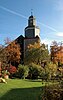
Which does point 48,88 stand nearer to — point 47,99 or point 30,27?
point 47,99

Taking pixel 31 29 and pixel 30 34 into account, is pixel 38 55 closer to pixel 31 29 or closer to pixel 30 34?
pixel 30 34

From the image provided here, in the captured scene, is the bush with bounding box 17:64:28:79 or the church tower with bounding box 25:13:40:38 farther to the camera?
the church tower with bounding box 25:13:40:38

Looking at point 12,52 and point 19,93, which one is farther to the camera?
point 12,52

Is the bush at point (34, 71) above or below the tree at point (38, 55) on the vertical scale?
below

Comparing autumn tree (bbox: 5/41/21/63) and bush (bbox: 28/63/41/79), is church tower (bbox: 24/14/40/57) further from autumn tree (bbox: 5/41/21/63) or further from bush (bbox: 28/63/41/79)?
bush (bbox: 28/63/41/79)

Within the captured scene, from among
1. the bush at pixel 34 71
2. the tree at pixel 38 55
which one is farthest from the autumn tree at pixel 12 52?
the bush at pixel 34 71

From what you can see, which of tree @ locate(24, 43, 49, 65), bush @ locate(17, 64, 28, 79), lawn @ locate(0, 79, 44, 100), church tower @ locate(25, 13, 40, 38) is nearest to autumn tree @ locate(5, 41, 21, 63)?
tree @ locate(24, 43, 49, 65)

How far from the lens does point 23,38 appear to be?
62.3 metres

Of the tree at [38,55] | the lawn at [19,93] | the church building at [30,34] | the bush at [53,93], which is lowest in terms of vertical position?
the lawn at [19,93]

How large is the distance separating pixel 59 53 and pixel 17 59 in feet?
29.6

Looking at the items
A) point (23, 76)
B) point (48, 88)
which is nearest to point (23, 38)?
point (23, 76)

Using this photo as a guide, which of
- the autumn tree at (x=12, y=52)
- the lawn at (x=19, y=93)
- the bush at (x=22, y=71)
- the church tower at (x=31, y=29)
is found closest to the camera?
the lawn at (x=19, y=93)

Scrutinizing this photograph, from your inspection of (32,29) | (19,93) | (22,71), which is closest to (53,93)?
(19,93)

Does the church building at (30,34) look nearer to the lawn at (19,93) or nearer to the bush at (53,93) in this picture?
the lawn at (19,93)
